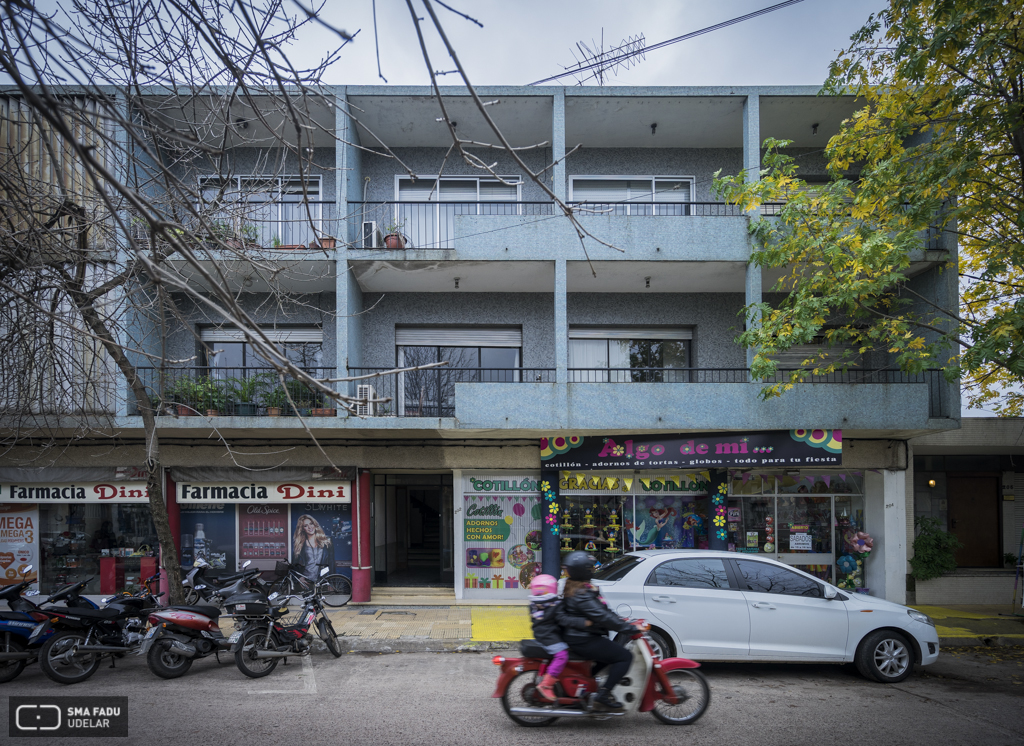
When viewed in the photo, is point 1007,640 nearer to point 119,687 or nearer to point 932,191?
point 932,191

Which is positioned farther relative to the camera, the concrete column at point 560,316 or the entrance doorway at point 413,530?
the entrance doorway at point 413,530

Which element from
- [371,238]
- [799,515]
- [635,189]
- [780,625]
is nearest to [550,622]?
[780,625]

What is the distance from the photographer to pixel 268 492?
11539 mm

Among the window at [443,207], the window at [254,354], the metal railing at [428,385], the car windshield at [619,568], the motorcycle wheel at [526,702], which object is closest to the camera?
the motorcycle wheel at [526,702]

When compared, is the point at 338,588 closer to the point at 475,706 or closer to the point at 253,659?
the point at 253,659

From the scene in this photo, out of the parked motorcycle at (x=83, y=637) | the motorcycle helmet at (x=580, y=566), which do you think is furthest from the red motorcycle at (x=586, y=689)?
the parked motorcycle at (x=83, y=637)

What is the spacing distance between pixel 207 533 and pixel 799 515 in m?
→ 11.5

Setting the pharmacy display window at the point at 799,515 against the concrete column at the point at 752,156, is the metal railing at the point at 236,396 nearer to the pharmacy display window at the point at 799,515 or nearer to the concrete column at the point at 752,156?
the concrete column at the point at 752,156

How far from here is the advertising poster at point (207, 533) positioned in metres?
11.8

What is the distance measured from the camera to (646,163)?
42.0ft

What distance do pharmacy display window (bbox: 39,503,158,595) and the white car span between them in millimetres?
9690

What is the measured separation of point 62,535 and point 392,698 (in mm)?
9281

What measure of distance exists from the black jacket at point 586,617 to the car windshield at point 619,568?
2.08 meters

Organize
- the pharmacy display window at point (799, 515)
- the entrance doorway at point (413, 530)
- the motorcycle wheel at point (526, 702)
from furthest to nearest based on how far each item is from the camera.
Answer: the entrance doorway at point (413, 530)
the pharmacy display window at point (799, 515)
the motorcycle wheel at point (526, 702)
